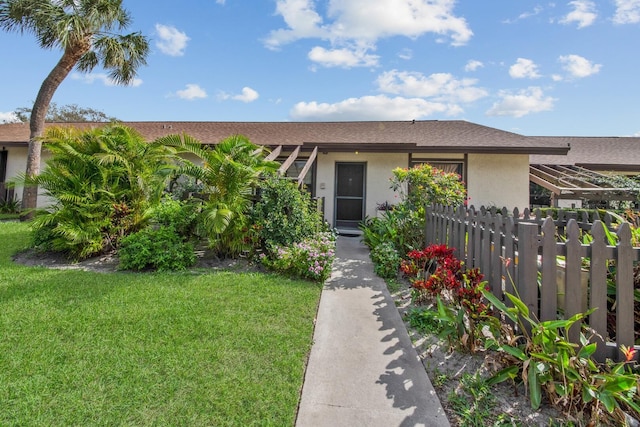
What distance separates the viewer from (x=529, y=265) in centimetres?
254

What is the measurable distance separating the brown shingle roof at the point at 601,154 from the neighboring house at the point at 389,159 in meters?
2.50

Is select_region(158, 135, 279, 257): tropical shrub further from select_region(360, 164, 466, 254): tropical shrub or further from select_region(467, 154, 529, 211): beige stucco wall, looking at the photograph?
select_region(467, 154, 529, 211): beige stucco wall

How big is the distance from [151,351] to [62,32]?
40.0ft

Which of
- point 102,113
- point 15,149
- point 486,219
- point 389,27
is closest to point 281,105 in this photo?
point 389,27

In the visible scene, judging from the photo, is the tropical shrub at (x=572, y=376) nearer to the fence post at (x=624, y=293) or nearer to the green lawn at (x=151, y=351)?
the fence post at (x=624, y=293)

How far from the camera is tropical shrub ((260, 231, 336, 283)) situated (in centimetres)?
489

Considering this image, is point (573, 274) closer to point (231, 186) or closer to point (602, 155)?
point (231, 186)

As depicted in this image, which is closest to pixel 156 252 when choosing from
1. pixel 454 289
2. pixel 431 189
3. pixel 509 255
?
pixel 454 289

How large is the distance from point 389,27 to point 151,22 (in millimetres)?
9620

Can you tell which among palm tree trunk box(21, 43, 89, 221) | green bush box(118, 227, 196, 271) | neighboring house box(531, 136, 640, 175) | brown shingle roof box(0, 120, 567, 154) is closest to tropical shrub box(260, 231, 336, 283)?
green bush box(118, 227, 196, 271)

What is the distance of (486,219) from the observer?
346 centimetres

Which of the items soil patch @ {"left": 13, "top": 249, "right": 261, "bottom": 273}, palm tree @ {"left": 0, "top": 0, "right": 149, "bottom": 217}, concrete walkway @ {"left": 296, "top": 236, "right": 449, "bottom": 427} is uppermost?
palm tree @ {"left": 0, "top": 0, "right": 149, "bottom": 217}

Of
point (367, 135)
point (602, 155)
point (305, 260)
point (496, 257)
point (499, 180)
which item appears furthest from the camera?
point (602, 155)

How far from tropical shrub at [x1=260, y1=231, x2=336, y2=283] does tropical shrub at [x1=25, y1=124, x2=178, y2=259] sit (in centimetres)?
305
